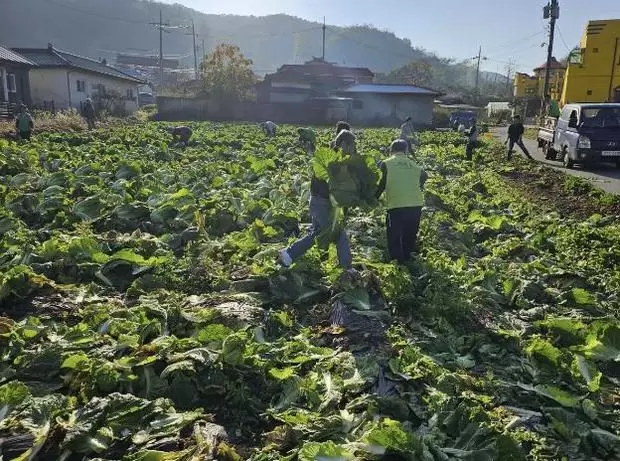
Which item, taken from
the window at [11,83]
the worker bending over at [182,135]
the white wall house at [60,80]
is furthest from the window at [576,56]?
the window at [11,83]

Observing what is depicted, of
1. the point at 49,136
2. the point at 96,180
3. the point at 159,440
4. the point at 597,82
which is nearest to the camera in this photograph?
the point at 159,440

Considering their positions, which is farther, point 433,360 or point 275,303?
point 275,303

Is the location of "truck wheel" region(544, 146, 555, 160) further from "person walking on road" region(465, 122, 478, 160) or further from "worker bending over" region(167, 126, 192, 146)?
"worker bending over" region(167, 126, 192, 146)

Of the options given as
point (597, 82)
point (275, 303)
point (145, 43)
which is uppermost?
point (145, 43)

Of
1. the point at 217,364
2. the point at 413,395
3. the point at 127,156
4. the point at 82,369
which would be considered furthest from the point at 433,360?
the point at 127,156

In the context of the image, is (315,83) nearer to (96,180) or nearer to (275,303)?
(96,180)

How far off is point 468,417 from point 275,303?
9.03 feet

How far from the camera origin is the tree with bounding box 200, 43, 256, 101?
166 feet

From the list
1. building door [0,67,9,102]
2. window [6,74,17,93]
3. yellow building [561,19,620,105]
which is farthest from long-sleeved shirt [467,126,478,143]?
window [6,74,17,93]

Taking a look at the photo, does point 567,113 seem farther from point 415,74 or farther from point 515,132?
point 415,74

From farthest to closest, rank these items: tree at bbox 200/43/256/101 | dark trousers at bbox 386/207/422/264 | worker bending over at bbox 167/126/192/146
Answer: tree at bbox 200/43/256/101 → worker bending over at bbox 167/126/192/146 → dark trousers at bbox 386/207/422/264

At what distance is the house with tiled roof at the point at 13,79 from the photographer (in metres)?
32.7

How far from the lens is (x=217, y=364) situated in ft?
13.4

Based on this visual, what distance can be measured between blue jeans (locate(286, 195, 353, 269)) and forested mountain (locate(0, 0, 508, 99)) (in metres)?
92.3
